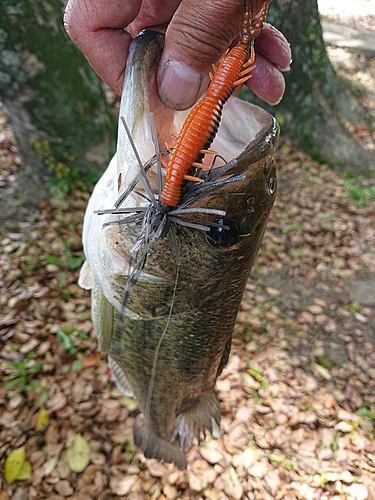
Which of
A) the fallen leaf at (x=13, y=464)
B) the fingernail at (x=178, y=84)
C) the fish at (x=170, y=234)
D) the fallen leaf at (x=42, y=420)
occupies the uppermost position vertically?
the fingernail at (x=178, y=84)

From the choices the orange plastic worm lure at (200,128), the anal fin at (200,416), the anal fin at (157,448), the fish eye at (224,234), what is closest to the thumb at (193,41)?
the orange plastic worm lure at (200,128)

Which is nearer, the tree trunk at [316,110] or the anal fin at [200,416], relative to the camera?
the anal fin at [200,416]

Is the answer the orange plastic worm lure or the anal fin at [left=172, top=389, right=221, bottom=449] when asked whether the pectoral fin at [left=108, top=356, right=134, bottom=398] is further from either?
the orange plastic worm lure

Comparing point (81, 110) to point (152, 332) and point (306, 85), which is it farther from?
point (306, 85)

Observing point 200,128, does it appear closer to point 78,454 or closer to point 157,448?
point 157,448

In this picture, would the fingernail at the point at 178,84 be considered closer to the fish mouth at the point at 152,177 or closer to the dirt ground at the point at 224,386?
the fish mouth at the point at 152,177

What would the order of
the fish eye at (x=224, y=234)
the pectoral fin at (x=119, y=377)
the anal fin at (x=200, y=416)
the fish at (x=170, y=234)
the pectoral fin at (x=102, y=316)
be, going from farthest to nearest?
1. the pectoral fin at (x=119, y=377)
2. the anal fin at (x=200, y=416)
3. the pectoral fin at (x=102, y=316)
4. the fish eye at (x=224, y=234)
5. the fish at (x=170, y=234)

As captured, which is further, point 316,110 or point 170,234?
point 316,110

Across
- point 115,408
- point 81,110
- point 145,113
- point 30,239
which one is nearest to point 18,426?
point 115,408

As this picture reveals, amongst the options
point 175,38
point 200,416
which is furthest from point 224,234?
point 200,416
